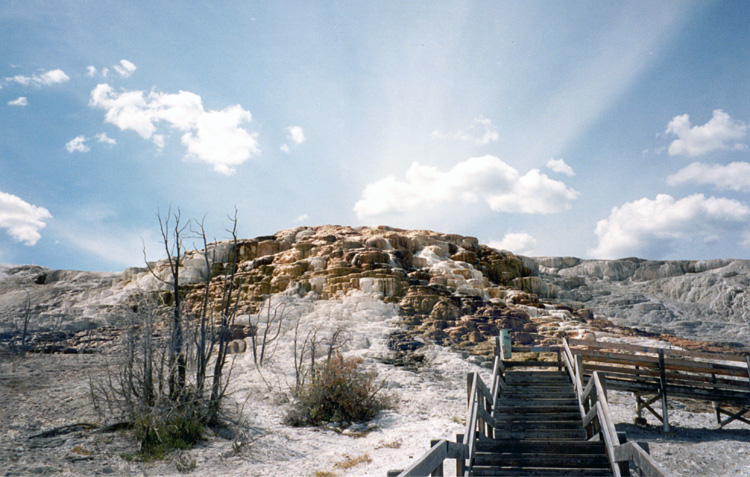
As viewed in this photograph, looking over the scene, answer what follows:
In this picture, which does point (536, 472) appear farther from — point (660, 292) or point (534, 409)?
point (660, 292)

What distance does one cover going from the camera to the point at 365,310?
26.4 metres

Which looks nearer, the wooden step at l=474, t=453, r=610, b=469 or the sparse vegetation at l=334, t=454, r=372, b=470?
the wooden step at l=474, t=453, r=610, b=469

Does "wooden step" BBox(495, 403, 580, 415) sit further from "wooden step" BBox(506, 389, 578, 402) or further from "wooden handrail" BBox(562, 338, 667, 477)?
"wooden step" BBox(506, 389, 578, 402)

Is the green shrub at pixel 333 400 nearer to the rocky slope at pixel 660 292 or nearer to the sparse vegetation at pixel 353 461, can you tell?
the sparse vegetation at pixel 353 461

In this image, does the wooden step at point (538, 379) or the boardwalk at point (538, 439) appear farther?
the wooden step at point (538, 379)

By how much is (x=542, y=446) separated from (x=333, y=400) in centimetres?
720

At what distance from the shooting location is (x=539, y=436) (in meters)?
6.81

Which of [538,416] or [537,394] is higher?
[537,394]

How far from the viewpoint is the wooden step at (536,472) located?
519 centimetres

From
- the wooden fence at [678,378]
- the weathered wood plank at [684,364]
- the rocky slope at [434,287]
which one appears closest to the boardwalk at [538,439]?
the weathered wood plank at [684,364]

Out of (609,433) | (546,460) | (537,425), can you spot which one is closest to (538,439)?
(537,425)

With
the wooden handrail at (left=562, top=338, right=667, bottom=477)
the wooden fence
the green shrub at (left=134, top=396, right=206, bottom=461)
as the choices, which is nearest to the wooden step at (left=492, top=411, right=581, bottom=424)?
the wooden handrail at (left=562, top=338, right=667, bottom=477)

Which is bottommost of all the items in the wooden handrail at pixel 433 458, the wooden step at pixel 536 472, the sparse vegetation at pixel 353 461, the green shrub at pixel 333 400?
the sparse vegetation at pixel 353 461

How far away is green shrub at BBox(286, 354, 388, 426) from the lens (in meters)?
11.6
